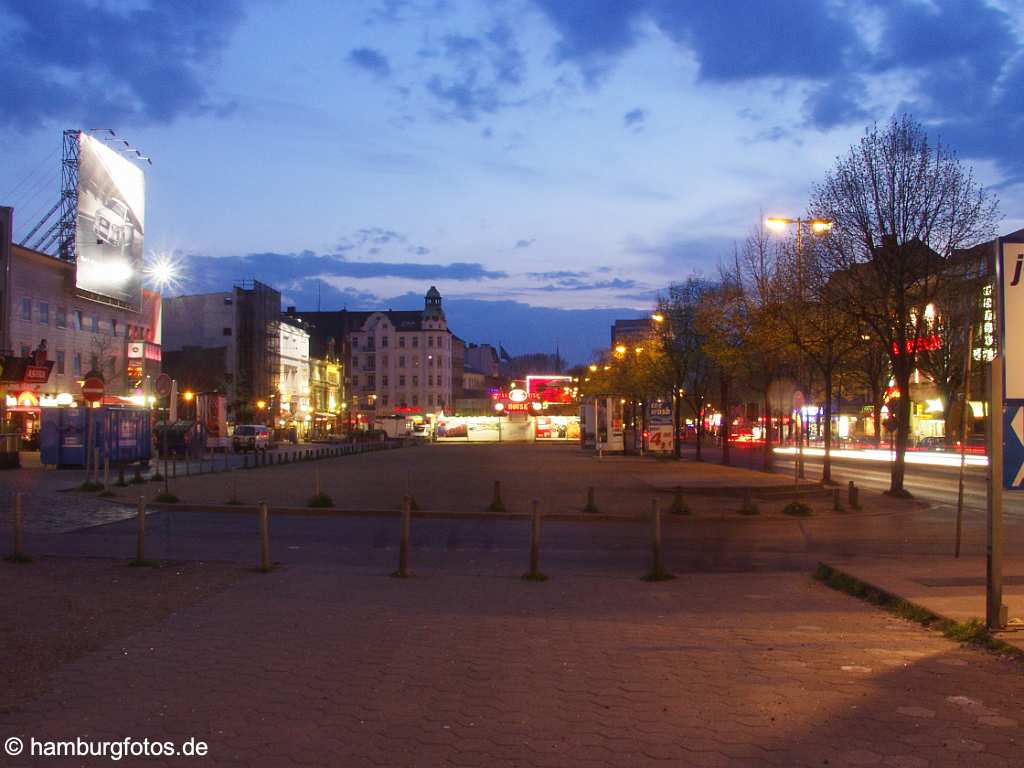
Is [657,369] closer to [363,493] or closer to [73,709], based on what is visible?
[363,493]

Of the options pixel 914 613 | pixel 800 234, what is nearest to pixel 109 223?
pixel 800 234

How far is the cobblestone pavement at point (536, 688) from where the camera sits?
5.80m

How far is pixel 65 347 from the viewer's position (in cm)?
6109

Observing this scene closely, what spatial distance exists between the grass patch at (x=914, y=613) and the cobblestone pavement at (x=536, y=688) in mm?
213

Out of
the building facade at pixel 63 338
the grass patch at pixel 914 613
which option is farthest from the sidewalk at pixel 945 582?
the building facade at pixel 63 338

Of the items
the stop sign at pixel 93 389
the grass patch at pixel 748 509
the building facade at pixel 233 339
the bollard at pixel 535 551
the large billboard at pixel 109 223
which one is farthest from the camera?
the building facade at pixel 233 339

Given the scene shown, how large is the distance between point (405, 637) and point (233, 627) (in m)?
1.65

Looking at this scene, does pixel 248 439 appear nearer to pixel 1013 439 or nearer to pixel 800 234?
pixel 800 234

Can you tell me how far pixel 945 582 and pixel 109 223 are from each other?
200ft

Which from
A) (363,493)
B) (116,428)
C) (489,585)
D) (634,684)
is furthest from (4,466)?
(634,684)

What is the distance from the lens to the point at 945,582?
11922 millimetres

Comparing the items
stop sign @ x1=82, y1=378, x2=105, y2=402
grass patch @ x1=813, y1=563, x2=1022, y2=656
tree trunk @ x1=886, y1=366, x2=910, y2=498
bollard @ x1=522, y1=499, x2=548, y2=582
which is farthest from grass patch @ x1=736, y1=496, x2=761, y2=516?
stop sign @ x1=82, y1=378, x2=105, y2=402

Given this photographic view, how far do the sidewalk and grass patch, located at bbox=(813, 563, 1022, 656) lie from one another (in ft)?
0.25

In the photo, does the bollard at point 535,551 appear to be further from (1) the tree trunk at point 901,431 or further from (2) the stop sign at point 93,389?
(2) the stop sign at point 93,389
